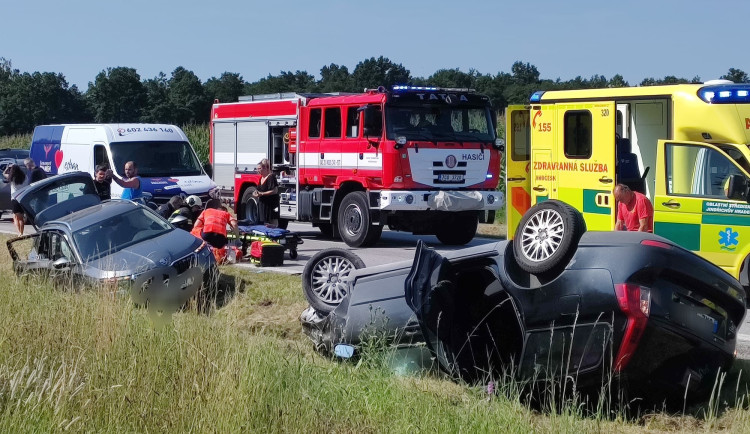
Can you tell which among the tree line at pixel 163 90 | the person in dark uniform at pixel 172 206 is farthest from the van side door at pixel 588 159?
the tree line at pixel 163 90

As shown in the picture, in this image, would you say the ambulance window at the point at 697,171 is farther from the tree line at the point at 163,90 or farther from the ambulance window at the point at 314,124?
the tree line at the point at 163,90

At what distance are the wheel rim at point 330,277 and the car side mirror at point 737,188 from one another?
4.45 metres

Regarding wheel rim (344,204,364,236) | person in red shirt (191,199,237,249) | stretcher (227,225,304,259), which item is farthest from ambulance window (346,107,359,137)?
person in red shirt (191,199,237,249)

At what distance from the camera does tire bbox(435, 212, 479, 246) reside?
1841 cm

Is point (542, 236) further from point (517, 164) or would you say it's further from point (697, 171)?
point (517, 164)

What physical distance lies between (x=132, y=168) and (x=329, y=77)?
240 feet

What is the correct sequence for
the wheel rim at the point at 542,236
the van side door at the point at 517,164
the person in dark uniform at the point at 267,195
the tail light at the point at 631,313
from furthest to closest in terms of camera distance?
the person in dark uniform at the point at 267,195, the van side door at the point at 517,164, the wheel rim at the point at 542,236, the tail light at the point at 631,313

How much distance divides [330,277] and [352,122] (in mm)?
8740

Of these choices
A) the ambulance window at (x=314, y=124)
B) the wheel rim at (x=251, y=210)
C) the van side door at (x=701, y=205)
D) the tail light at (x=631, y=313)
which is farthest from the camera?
the wheel rim at (x=251, y=210)

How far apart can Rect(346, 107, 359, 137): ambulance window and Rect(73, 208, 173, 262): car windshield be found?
5562 millimetres

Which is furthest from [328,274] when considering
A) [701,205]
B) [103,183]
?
[103,183]

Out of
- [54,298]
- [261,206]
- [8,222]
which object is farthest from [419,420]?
[8,222]

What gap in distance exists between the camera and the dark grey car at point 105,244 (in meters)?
11.1

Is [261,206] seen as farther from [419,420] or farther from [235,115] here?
[419,420]
